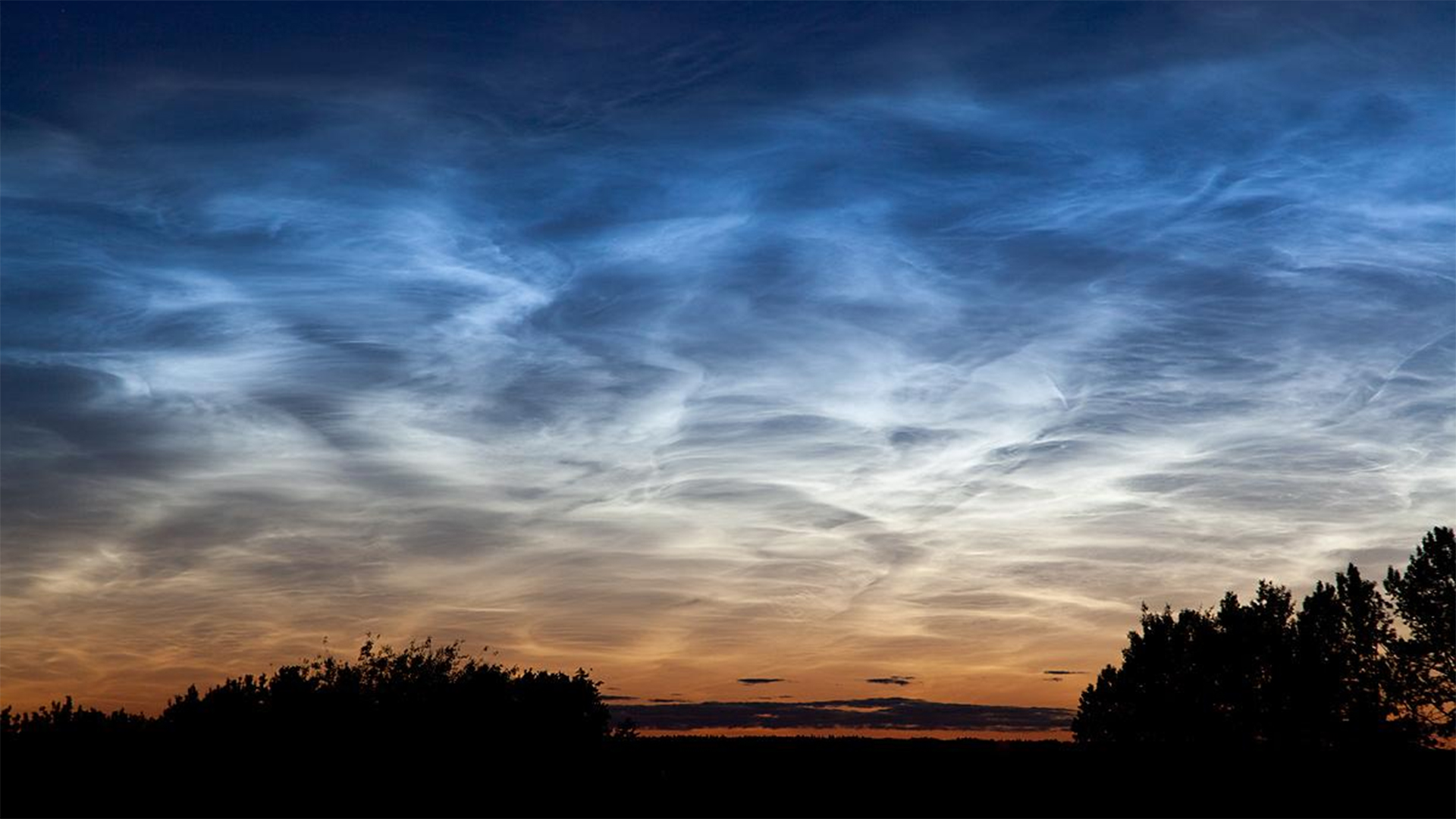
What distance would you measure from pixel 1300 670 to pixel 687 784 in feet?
179

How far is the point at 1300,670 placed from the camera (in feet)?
288

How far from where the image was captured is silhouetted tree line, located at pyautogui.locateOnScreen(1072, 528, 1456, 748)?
7750cm

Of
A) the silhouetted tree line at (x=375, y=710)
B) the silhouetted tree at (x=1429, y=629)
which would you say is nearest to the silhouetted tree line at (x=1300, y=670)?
the silhouetted tree at (x=1429, y=629)

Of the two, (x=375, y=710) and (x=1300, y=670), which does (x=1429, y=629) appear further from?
(x=375, y=710)

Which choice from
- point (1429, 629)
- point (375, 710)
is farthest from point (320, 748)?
point (1429, 629)

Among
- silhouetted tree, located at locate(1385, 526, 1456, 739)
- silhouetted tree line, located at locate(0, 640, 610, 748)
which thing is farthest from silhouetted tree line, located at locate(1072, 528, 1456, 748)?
silhouetted tree line, located at locate(0, 640, 610, 748)

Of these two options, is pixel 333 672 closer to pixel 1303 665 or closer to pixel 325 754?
pixel 325 754

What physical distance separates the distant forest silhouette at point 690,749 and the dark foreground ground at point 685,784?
18 cm

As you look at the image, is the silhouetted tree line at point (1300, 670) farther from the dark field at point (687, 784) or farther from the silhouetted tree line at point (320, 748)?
the silhouetted tree line at point (320, 748)

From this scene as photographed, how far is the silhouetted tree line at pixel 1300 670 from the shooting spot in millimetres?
77500

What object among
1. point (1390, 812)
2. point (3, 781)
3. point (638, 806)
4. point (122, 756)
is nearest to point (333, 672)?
point (122, 756)

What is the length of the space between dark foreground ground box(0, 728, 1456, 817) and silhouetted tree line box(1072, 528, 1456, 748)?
15.1 metres

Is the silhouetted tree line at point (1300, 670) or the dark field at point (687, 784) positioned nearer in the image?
the dark field at point (687, 784)

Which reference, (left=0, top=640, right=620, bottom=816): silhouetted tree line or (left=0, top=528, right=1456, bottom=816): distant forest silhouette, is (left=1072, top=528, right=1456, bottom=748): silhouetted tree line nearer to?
(left=0, top=528, right=1456, bottom=816): distant forest silhouette
